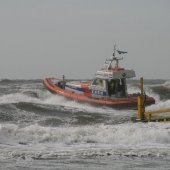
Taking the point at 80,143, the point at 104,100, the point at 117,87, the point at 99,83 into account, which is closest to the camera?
the point at 80,143

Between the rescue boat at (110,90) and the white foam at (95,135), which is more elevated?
the rescue boat at (110,90)

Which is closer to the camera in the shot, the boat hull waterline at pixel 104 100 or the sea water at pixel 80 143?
the sea water at pixel 80 143

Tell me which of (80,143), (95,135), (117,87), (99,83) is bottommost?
(80,143)

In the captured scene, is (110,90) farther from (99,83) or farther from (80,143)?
(80,143)

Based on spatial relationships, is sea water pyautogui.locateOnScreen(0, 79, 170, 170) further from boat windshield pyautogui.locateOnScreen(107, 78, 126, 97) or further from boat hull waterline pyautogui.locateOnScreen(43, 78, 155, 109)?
boat windshield pyautogui.locateOnScreen(107, 78, 126, 97)

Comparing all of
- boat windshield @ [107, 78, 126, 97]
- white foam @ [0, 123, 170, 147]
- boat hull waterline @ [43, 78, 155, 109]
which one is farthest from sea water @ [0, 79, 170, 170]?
boat windshield @ [107, 78, 126, 97]

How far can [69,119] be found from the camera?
17.2m

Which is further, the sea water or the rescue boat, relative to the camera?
the rescue boat

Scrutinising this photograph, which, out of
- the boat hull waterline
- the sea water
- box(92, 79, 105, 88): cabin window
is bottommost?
the sea water

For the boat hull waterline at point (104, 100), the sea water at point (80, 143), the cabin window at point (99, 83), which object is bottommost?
the sea water at point (80, 143)

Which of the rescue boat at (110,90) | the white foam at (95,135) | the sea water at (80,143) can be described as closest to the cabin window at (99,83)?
the rescue boat at (110,90)

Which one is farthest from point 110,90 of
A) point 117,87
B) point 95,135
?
point 95,135

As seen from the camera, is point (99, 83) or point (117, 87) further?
point (99, 83)

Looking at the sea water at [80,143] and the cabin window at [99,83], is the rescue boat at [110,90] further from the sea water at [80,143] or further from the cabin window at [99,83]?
the sea water at [80,143]
